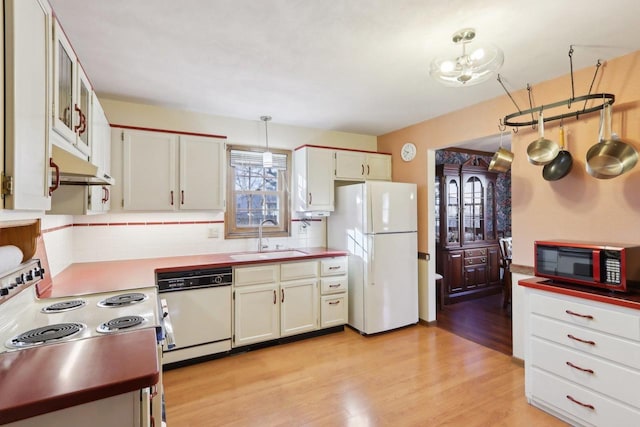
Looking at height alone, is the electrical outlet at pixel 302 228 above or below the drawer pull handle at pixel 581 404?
above

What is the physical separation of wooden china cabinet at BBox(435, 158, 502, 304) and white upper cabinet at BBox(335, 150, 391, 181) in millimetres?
1025

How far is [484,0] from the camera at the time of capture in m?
1.62

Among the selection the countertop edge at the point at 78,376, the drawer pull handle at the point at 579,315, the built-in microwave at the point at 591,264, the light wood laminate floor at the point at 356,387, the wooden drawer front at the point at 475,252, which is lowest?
the light wood laminate floor at the point at 356,387

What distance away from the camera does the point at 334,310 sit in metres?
3.50

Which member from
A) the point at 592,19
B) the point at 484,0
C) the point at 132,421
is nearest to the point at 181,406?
the point at 132,421

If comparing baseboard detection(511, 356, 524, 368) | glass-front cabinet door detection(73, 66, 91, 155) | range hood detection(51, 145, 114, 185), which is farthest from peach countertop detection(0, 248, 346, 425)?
baseboard detection(511, 356, 524, 368)

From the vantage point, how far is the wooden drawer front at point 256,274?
117 inches

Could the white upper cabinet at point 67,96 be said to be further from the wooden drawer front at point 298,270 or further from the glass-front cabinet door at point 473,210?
the glass-front cabinet door at point 473,210

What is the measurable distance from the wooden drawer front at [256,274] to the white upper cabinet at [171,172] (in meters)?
0.70

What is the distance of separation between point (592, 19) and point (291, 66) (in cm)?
183

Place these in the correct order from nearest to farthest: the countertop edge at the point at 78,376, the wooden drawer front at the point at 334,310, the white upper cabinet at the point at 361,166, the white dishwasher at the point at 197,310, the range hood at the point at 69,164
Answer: the countertop edge at the point at 78,376 → the range hood at the point at 69,164 → the white dishwasher at the point at 197,310 → the wooden drawer front at the point at 334,310 → the white upper cabinet at the point at 361,166

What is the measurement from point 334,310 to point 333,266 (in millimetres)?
484

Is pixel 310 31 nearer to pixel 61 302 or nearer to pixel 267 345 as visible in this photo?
pixel 61 302

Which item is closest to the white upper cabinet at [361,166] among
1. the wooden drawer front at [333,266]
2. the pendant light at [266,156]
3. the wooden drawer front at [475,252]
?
the pendant light at [266,156]
